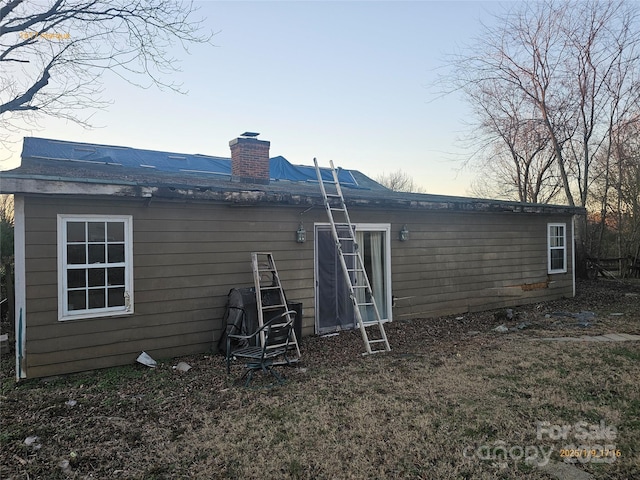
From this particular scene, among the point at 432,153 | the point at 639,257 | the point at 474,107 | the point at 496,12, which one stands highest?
the point at 496,12

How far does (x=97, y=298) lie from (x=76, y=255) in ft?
2.09

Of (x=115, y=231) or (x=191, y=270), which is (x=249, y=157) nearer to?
(x=191, y=270)

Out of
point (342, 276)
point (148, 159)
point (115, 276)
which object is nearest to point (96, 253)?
point (115, 276)

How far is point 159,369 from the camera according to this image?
224 inches

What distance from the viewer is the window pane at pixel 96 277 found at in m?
5.59

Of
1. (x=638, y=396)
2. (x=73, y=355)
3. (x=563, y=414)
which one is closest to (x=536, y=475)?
(x=563, y=414)

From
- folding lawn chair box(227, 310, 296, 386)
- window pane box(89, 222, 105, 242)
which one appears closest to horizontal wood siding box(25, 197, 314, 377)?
window pane box(89, 222, 105, 242)

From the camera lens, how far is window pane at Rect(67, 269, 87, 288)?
214 inches

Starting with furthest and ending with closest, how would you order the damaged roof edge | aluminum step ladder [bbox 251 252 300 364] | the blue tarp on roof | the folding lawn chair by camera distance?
the blue tarp on roof < aluminum step ladder [bbox 251 252 300 364] < the folding lawn chair < the damaged roof edge

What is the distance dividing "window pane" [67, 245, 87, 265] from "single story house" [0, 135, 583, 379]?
1cm

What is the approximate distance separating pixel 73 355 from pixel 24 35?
8.42 meters

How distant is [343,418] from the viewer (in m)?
3.98

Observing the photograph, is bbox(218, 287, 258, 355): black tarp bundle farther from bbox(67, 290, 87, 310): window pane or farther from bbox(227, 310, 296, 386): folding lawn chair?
bbox(67, 290, 87, 310): window pane

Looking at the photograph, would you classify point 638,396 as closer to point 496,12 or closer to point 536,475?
point 536,475
